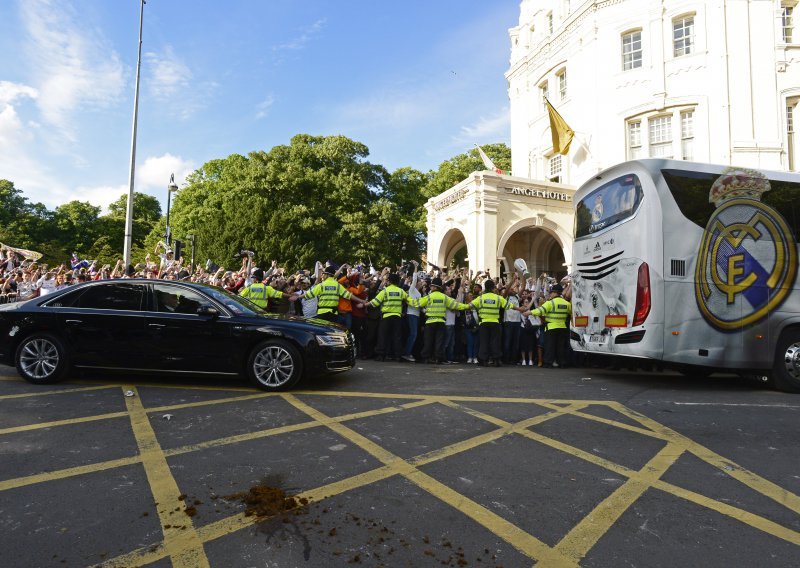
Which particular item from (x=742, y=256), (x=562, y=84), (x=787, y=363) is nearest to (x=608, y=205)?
(x=742, y=256)

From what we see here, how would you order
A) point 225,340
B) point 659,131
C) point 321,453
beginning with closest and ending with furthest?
point 321,453, point 225,340, point 659,131

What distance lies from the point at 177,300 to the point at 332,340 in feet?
7.13

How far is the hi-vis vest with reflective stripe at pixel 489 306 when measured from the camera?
9.94 m

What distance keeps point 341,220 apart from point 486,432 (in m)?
29.4

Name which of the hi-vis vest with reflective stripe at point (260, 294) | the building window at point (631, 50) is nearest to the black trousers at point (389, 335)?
the hi-vis vest with reflective stripe at point (260, 294)

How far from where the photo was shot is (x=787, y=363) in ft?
24.5

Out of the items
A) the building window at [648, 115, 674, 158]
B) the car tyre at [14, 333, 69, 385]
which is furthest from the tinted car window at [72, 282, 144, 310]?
the building window at [648, 115, 674, 158]

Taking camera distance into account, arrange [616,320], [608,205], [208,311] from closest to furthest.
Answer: [208,311], [616,320], [608,205]

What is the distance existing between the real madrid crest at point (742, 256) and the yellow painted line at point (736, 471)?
2987 millimetres

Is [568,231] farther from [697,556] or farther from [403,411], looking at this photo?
[697,556]

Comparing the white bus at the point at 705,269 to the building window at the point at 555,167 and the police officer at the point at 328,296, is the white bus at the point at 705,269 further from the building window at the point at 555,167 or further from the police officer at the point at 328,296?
the building window at the point at 555,167

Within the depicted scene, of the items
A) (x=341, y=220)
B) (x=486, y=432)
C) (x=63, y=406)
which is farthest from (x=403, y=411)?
(x=341, y=220)

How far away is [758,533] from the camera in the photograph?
298 centimetres

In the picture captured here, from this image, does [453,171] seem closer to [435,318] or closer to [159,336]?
[435,318]
